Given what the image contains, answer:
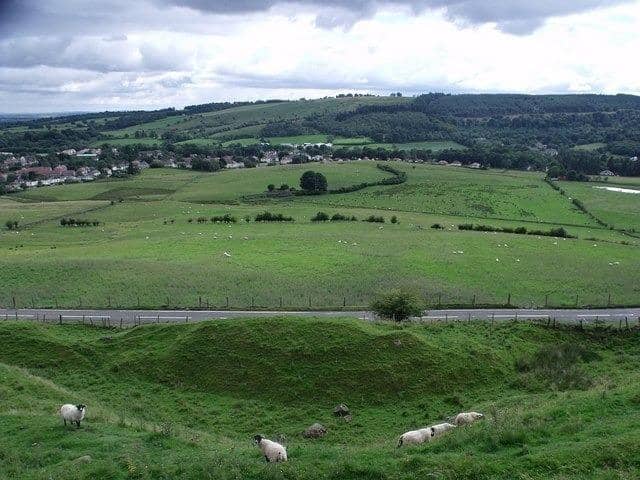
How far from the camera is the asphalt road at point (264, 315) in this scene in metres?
42.3

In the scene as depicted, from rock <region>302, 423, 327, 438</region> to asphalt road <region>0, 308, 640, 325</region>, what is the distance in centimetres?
1616

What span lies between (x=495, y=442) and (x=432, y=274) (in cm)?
3962

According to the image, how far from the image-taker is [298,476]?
53.3 feet

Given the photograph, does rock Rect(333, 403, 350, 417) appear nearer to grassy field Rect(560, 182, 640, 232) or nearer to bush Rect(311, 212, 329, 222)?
bush Rect(311, 212, 329, 222)

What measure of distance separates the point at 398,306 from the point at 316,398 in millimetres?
13100

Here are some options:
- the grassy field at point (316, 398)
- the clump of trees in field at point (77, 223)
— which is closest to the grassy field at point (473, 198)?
the clump of trees in field at point (77, 223)

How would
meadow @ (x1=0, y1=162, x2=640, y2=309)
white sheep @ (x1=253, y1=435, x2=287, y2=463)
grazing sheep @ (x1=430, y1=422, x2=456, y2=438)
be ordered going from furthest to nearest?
meadow @ (x1=0, y1=162, x2=640, y2=309) < grazing sheep @ (x1=430, y1=422, x2=456, y2=438) < white sheep @ (x1=253, y1=435, x2=287, y2=463)

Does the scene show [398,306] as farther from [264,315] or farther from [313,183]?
[313,183]

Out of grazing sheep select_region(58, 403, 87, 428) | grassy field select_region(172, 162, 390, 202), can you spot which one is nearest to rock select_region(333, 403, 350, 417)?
grazing sheep select_region(58, 403, 87, 428)

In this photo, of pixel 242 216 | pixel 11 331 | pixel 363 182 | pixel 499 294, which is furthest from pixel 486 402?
pixel 363 182

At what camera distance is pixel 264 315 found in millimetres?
43781

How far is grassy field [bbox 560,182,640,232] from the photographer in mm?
93188

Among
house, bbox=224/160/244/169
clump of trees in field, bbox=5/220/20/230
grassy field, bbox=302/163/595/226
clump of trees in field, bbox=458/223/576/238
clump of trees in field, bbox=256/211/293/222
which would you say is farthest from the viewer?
house, bbox=224/160/244/169

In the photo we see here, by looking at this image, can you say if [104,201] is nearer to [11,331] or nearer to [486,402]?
[11,331]
